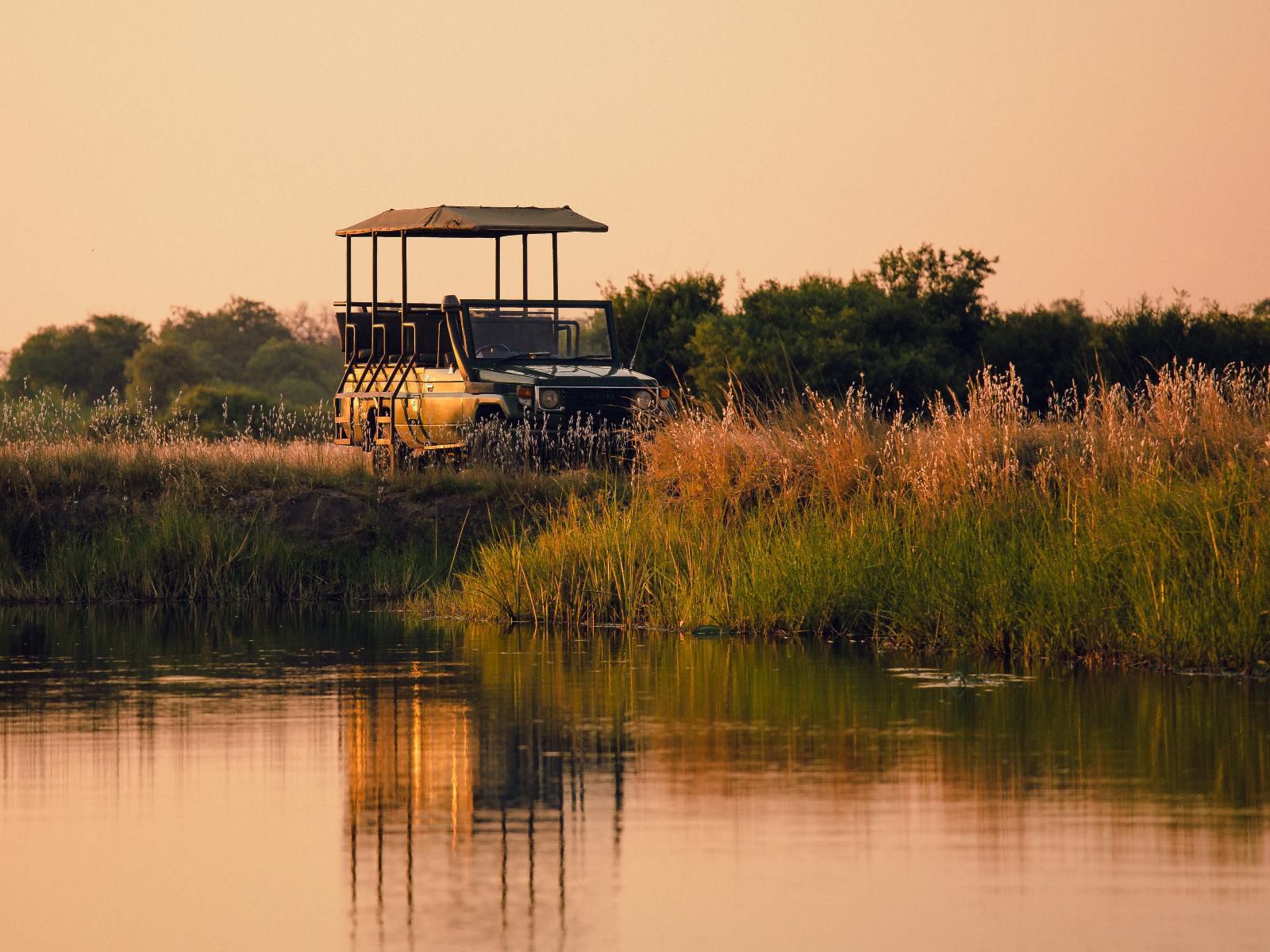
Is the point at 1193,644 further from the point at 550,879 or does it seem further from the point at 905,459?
the point at 550,879

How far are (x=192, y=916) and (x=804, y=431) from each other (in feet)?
48.2

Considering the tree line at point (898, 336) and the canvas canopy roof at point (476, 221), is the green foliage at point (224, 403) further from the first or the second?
the canvas canopy roof at point (476, 221)

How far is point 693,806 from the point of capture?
10070mm

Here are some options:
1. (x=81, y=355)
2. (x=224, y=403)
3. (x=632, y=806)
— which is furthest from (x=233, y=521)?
(x=81, y=355)

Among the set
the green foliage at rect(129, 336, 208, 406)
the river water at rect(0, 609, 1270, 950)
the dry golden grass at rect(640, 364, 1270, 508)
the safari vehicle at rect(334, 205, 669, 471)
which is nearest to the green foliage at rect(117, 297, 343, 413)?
the green foliage at rect(129, 336, 208, 406)

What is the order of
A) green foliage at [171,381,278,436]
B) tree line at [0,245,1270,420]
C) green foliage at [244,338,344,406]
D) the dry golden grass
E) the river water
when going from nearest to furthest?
the river water, the dry golden grass, tree line at [0,245,1270,420], green foliage at [171,381,278,436], green foliage at [244,338,344,406]

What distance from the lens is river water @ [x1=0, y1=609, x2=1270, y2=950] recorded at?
7855 millimetres

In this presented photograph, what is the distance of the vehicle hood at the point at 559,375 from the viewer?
2772 centimetres

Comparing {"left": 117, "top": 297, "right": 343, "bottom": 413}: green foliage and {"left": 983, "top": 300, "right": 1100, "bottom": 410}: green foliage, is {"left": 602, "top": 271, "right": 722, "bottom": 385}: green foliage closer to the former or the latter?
{"left": 983, "top": 300, "right": 1100, "bottom": 410}: green foliage

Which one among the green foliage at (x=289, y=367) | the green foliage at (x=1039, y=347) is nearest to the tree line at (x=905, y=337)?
the green foliage at (x=1039, y=347)

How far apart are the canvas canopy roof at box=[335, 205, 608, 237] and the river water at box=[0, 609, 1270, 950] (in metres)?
13.0

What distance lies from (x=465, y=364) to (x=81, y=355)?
6051cm

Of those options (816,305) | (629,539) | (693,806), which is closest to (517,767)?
(693,806)

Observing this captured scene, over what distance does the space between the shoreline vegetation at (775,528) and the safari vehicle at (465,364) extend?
956mm
